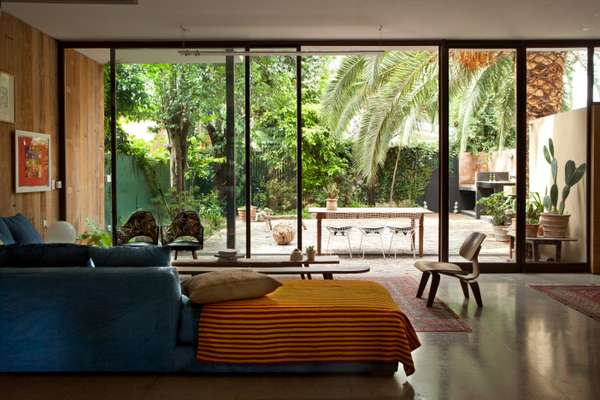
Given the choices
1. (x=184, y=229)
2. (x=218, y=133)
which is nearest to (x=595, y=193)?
(x=218, y=133)

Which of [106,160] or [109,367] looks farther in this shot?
[106,160]

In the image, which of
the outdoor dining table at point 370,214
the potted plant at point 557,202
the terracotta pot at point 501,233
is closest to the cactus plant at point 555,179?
the potted plant at point 557,202

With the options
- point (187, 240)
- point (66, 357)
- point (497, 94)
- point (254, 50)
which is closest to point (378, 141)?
point (497, 94)

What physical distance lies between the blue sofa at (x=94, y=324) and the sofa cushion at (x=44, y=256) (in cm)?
18

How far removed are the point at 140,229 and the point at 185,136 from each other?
1373mm

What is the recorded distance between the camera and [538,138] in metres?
A: 9.31

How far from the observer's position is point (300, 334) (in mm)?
4262

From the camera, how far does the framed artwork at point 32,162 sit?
7488 mm

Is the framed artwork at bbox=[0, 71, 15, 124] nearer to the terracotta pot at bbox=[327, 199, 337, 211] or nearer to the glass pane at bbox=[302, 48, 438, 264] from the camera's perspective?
the glass pane at bbox=[302, 48, 438, 264]

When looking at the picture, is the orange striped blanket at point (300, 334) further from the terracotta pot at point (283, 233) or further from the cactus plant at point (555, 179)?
the cactus plant at point (555, 179)

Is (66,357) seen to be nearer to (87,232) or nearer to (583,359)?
(583,359)

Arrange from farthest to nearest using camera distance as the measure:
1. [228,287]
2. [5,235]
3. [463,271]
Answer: [463,271] < [5,235] < [228,287]

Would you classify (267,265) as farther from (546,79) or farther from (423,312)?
(546,79)

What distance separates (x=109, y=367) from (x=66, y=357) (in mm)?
274
